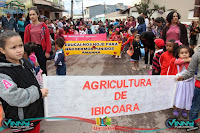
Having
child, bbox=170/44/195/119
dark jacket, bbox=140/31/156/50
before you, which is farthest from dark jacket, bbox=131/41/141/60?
child, bbox=170/44/195/119

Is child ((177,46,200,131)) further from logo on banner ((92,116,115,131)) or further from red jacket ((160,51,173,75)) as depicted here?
logo on banner ((92,116,115,131))

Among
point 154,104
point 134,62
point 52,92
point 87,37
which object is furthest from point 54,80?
point 87,37

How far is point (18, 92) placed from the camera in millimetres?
1511

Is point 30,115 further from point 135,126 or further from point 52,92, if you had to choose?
point 135,126

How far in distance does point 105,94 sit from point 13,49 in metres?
1.19

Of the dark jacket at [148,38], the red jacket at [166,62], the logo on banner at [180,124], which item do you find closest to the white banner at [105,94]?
the logo on banner at [180,124]

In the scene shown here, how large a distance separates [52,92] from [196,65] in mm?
2119

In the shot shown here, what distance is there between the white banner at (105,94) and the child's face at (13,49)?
16.2 inches

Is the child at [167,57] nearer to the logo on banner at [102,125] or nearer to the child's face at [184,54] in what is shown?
the child's face at [184,54]

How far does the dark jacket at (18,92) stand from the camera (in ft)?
4.84

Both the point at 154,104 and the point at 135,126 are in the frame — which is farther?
the point at 135,126

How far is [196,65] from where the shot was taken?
2.46 m

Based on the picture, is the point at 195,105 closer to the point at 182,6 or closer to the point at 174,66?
the point at 174,66

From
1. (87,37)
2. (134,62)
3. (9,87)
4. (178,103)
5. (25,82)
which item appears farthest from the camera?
(87,37)
